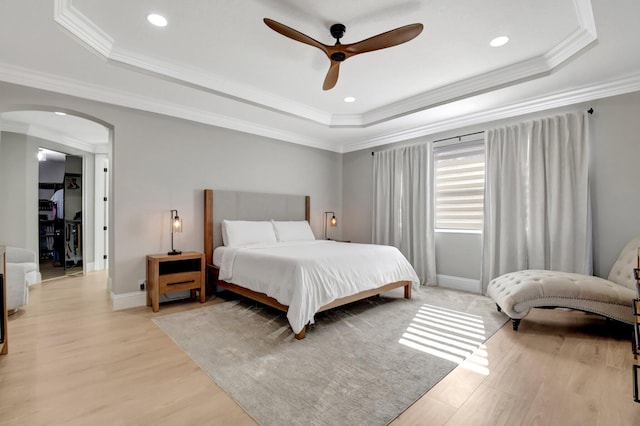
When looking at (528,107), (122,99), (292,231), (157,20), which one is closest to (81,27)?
(157,20)

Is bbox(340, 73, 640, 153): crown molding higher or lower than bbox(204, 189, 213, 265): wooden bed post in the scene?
higher

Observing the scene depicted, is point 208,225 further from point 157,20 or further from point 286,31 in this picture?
point 286,31

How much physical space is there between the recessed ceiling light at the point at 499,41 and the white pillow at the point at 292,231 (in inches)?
135

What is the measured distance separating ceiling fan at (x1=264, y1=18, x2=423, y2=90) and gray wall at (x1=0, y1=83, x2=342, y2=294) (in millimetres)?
2345

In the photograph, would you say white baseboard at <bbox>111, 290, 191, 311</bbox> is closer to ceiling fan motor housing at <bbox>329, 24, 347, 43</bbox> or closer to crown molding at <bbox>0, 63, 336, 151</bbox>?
crown molding at <bbox>0, 63, 336, 151</bbox>

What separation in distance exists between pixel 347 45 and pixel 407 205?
3.20m

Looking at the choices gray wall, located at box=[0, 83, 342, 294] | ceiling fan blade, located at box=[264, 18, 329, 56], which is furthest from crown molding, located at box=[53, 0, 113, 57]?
ceiling fan blade, located at box=[264, 18, 329, 56]

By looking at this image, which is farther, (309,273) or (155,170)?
(155,170)

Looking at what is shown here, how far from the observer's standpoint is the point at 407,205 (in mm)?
5070

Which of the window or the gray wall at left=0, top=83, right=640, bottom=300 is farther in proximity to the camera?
the window

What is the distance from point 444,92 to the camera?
3822 millimetres

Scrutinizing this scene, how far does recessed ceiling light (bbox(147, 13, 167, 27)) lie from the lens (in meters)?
2.40

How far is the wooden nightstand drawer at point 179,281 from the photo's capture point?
3535mm

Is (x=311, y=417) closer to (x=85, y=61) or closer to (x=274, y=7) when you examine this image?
(x=274, y=7)
